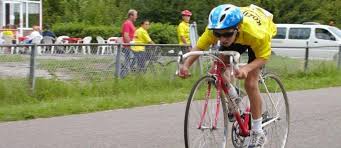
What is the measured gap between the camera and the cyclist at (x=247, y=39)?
5855 mm

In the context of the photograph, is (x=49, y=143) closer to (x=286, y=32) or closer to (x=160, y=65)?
(x=160, y=65)

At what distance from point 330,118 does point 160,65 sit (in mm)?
4445

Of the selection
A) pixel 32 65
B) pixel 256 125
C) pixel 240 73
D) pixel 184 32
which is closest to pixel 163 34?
pixel 184 32

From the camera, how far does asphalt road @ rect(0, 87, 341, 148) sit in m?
7.92

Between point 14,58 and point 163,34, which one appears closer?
point 14,58

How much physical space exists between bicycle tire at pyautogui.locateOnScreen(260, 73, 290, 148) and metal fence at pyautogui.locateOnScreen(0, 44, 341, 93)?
471 cm

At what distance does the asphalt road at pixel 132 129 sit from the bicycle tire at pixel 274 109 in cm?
55

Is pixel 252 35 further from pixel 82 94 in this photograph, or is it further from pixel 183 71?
pixel 82 94

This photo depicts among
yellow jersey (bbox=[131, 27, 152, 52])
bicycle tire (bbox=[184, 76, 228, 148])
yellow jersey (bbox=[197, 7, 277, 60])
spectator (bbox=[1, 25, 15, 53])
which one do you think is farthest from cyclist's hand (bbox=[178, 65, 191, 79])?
spectator (bbox=[1, 25, 15, 53])

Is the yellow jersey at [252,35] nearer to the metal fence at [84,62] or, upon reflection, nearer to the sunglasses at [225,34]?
the sunglasses at [225,34]

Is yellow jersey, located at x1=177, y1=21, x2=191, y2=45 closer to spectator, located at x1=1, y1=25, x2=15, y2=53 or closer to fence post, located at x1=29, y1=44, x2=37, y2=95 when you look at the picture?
fence post, located at x1=29, y1=44, x2=37, y2=95

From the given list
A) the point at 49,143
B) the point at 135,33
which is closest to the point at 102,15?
the point at 135,33

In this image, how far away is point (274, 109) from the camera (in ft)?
23.6

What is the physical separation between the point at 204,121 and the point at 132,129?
123 inches
